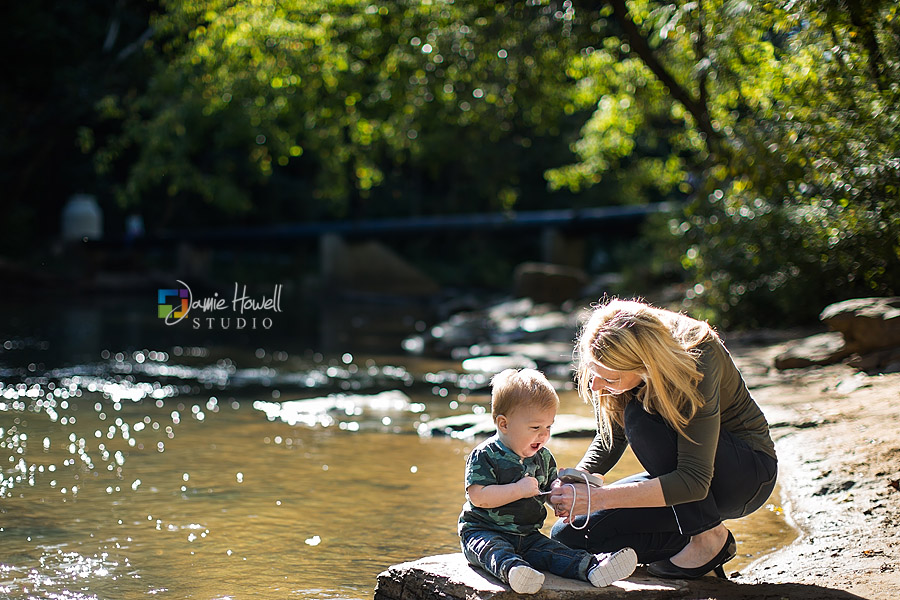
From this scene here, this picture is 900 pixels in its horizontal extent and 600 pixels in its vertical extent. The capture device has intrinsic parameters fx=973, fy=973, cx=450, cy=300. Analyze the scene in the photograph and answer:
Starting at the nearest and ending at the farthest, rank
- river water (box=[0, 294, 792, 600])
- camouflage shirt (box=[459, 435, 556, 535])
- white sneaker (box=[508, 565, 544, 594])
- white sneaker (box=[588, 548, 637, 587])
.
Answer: white sneaker (box=[508, 565, 544, 594]), white sneaker (box=[588, 548, 637, 587]), camouflage shirt (box=[459, 435, 556, 535]), river water (box=[0, 294, 792, 600])

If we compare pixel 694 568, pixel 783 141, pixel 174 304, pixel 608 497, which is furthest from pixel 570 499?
pixel 174 304

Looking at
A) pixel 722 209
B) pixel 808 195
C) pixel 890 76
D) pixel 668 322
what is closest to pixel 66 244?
pixel 722 209

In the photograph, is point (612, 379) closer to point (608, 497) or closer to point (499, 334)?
point (608, 497)

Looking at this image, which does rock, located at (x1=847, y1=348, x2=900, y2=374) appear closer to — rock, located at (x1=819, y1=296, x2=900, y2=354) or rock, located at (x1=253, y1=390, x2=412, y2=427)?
rock, located at (x1=819, y1=296, x2=900, y2=354)

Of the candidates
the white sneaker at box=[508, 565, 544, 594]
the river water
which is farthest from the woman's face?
the river water

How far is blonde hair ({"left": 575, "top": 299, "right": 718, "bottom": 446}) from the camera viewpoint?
2863mm

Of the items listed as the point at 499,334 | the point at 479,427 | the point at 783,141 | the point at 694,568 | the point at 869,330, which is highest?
the point at 783,141

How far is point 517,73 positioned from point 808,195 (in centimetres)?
397

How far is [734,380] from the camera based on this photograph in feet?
10.0

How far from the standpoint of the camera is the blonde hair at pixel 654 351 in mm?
2863

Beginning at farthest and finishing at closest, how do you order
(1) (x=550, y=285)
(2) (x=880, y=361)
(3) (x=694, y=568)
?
(1) (x=550, y=285) → (2) (x=880, y=361) → (3) (x=694, y=568)

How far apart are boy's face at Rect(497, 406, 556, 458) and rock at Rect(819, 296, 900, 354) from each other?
4.14 m

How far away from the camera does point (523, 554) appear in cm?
299

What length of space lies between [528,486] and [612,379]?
420 millimetres
